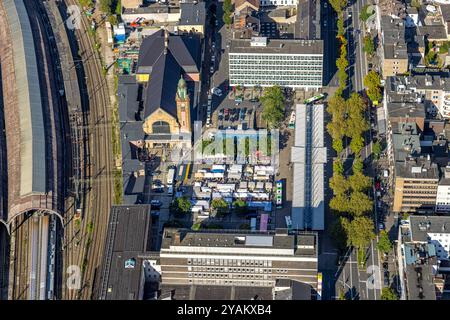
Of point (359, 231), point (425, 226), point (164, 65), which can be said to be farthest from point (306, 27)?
point (425, 226)

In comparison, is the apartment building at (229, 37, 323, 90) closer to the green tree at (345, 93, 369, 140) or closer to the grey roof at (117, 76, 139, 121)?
the green tree at (345, 93, 369, 140)

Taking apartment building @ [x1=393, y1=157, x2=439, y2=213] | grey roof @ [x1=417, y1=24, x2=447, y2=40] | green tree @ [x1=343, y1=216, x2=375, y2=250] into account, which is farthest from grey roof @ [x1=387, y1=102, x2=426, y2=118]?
grey roof @ [x1=417, y1=24, x2=447, y2=40]

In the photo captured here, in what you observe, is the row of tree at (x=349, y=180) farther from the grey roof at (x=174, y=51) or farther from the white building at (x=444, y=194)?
the grey roof at (x=174, y=51)

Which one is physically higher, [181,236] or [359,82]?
[359,82]

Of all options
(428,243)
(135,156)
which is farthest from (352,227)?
(135,156)

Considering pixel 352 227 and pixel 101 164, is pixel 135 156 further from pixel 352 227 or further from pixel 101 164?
pixel 352 227

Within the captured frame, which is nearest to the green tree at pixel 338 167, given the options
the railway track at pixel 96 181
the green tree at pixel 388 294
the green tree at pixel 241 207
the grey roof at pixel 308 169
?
the grey roof at pixel 308 169

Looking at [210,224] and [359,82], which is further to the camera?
[359,82]
